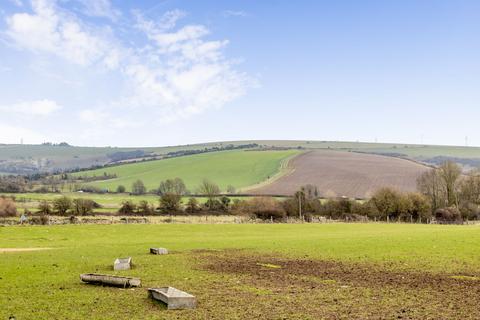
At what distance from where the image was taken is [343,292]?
19219mm

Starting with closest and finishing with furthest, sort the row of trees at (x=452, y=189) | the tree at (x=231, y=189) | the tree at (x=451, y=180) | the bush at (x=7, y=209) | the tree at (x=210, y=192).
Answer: the bush at (x=7, y=209) < the row of trees at (x=452, y=189) < the tree at (x=451, y=180) < the tree at (x=210, y=192) < the tree at (x=231, y=189)

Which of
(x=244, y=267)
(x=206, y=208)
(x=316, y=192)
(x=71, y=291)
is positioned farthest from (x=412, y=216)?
(x=71, y=291)

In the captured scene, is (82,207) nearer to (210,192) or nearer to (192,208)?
(192,208)

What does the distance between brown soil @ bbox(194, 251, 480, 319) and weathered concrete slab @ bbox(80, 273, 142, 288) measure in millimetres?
3240

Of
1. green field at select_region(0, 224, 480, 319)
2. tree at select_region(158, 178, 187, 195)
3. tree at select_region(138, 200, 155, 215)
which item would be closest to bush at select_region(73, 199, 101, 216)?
tree at select_region(138, 200, 155, 215)

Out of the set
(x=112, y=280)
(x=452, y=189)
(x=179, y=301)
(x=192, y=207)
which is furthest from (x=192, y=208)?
(x=179, y=301)

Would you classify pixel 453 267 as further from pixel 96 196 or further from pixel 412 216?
pixel 96 196

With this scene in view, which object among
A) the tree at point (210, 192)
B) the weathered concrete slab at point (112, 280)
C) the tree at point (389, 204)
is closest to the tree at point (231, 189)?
the tree at point (210, 192)

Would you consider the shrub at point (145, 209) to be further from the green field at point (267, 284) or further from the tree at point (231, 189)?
the green field at point (267, 284)

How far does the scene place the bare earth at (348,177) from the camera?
516 feet

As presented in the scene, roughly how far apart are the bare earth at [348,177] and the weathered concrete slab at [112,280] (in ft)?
437

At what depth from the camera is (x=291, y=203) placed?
432 ft

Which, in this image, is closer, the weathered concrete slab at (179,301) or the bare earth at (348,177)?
the weathered concrete slab at (179,301)

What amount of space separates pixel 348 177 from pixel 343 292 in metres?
159
